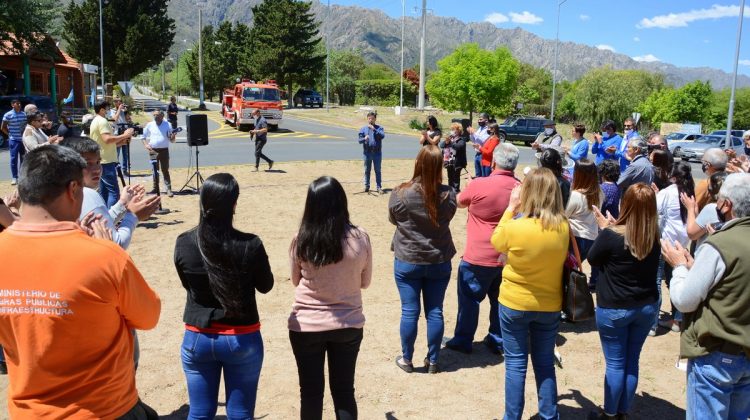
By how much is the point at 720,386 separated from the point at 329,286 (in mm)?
2108

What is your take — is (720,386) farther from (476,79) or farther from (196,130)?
(476,79)

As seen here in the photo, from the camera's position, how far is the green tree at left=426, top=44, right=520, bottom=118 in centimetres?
3766

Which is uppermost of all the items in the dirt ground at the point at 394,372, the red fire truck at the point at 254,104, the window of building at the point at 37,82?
the window of building at the point at 37,82

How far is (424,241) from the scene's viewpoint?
455 cm

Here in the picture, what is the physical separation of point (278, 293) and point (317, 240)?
12.3ft

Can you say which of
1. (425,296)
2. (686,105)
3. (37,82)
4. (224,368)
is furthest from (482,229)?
(686,105)

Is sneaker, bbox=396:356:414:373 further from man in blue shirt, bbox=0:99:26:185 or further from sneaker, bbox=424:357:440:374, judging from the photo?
man in blue shirt, bbox=0:99:26:185

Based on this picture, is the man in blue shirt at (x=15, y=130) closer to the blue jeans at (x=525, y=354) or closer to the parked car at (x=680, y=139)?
the blue jeans at (x=525, y=354)

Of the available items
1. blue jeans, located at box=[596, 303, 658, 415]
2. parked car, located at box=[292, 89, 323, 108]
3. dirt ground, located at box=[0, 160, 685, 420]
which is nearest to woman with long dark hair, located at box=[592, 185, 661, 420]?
blue jeans, located at box=[596, 303, 658, 415]

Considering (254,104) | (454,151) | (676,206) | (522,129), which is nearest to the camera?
(676,206)

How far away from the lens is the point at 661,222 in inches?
216

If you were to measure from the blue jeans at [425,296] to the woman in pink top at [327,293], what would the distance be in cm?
135

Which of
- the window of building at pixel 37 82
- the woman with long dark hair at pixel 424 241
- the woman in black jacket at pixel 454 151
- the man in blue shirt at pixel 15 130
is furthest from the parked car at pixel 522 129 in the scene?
the window of building at pixel 37 82

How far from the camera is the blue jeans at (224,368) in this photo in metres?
2.88
